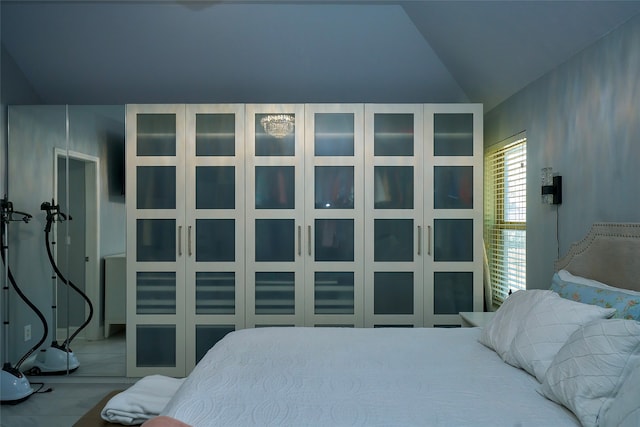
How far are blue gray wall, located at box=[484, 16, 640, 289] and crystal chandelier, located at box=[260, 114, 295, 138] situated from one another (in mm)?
1791

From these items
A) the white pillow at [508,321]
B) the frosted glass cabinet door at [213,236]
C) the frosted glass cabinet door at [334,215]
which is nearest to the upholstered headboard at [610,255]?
the white pillow at [508,321]

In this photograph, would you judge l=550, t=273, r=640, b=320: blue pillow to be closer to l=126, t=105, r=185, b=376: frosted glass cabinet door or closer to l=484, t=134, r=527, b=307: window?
l=484, t=134, r=527, b=307: window

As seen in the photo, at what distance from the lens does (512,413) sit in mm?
1451

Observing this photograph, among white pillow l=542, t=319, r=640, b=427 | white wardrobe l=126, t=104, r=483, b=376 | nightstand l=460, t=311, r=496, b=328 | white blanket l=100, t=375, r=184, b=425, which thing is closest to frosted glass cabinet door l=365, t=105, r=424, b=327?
white wardrobe l=126, t=104, r=483, b=376

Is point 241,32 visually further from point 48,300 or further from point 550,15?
point 48,300

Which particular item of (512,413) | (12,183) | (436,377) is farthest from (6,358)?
(512,413)

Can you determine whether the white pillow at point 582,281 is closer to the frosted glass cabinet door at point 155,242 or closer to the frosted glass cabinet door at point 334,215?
the frosted glass cabinet door at point 334,215

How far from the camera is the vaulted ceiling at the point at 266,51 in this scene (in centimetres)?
332

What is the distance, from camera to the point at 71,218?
355cm

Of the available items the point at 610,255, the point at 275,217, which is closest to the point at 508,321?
the point at 610,255

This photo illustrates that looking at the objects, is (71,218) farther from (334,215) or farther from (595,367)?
(595,367)

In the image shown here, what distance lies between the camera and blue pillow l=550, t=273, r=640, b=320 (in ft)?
5.45

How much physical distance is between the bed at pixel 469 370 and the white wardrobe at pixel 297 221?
105 centimetres

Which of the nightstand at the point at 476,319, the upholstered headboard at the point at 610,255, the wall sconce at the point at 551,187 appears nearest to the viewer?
the upholstered headboard at the point at 610,255
